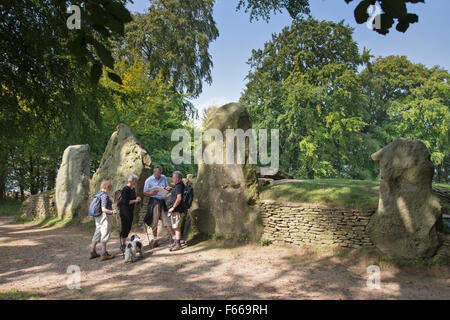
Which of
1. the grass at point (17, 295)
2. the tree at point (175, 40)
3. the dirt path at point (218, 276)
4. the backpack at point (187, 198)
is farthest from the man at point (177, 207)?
the tree at point (175, 40)

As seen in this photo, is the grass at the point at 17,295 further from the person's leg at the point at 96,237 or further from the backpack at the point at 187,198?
the backpack at the point at 187,198

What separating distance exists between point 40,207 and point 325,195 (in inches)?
492

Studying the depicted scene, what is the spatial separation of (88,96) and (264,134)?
14182 millimetres

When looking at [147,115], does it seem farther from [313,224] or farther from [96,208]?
[313,224]

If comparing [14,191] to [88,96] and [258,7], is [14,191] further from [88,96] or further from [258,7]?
[258,7]

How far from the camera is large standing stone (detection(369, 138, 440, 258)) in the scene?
574 cm

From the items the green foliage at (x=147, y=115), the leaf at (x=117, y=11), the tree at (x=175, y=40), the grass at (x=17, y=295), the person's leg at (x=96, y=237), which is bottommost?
the grass at (x=17, y=295)

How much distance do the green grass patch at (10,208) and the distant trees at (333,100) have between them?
16.5 metres

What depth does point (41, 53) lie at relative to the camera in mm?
7352

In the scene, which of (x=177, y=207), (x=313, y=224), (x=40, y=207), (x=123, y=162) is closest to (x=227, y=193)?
(x=177, y=207)

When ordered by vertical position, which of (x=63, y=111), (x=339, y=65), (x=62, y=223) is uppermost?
(x=339, y=65)

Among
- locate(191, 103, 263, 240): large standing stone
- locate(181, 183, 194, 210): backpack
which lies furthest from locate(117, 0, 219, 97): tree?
locate(181, 183, 194, 210): backpack

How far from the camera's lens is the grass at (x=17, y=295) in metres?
4.32

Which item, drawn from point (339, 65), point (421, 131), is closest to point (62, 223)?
point (339, 65)
